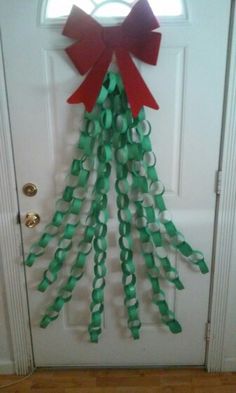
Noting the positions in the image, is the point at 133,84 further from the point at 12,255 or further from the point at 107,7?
the point at 12,255

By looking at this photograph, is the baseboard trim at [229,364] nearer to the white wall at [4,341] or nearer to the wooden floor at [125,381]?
the wooden floor at [125,381]

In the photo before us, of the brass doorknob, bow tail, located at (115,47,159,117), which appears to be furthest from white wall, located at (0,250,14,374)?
bow tail, located at (115,47,159,117)

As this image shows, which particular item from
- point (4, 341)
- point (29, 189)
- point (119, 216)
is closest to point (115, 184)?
point (119, 216)

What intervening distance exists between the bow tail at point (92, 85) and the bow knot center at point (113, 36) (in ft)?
0.12

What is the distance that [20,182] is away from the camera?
1.42 meters

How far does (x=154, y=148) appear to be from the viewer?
137 centimetres

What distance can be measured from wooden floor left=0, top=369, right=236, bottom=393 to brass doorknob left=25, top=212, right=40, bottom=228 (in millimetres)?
818

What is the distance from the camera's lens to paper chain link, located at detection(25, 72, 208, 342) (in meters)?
1.29

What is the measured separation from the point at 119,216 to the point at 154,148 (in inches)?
12.4

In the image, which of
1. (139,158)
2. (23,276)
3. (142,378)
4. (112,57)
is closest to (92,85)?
(112,57)

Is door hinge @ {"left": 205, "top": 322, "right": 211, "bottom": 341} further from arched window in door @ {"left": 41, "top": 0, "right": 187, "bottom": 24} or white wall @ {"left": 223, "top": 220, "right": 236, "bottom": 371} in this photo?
arched window in door @ {"left": 41, "top": 0, "right": 187, "bottom": 24}

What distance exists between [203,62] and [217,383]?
1.47 metres

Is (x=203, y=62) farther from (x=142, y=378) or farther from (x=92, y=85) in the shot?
(x=142, y=378)

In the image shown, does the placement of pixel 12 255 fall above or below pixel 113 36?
below
